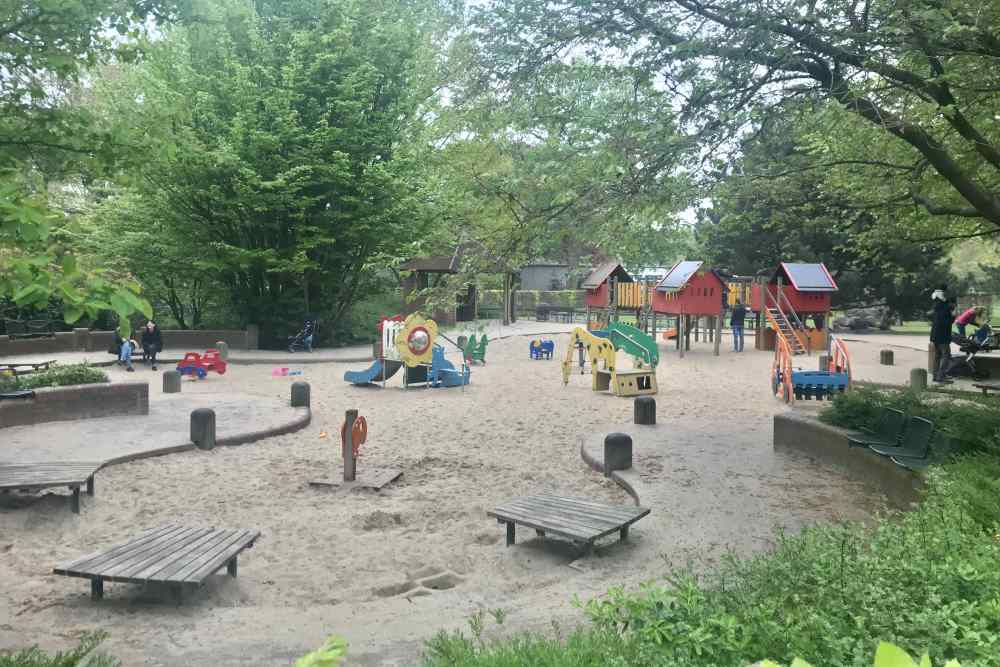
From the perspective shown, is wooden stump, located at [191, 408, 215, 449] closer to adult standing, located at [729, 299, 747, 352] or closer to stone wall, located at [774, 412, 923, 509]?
stone wall, located at [774, 412, 923, 509]

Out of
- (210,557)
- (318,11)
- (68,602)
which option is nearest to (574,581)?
(210,557)

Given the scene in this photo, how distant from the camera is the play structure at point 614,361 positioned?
1798 cm

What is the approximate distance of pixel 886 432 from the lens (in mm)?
9617

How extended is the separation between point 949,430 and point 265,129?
2431 centimetres

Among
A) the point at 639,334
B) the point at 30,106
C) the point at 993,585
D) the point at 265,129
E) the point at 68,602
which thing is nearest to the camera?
the point at 993,585

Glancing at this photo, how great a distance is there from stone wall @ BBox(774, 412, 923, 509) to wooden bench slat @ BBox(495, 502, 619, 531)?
3257 mm

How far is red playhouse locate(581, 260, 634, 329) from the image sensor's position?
3616 cm

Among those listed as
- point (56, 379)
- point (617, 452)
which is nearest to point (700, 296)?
point (617, 452)

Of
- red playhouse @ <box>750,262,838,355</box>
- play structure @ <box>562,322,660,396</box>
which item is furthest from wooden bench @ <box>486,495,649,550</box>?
red playhouse @ <box>750,262,838,355</box>

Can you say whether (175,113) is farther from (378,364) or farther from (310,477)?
(378,364)

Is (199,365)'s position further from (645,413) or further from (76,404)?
(645,413)

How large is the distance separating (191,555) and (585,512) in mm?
3469

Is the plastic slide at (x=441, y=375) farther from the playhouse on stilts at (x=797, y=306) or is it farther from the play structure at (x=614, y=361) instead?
the playhouse on stilts at (x=797, y=306)

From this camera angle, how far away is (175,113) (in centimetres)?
896
